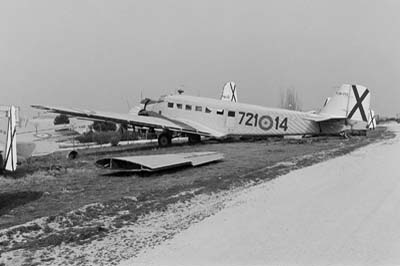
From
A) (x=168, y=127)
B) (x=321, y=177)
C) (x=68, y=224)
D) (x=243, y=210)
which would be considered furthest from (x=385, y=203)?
(x=168, y=127)

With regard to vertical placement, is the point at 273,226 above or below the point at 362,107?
below

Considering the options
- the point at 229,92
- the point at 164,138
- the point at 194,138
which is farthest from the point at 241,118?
the point at 229,92

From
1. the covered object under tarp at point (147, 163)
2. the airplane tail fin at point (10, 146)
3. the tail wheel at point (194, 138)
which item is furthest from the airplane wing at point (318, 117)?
the airplane tail fin at point (10, 146)

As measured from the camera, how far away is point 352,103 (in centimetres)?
2741

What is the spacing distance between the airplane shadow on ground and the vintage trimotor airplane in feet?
48.9

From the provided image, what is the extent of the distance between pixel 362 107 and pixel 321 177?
1890 centimetres

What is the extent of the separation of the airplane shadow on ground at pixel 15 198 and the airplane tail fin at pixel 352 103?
73.7ft

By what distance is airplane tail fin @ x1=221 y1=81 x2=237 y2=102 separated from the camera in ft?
130

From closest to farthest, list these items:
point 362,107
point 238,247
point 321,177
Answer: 1. point 238,247
2. point 321,177
3. point 362,107

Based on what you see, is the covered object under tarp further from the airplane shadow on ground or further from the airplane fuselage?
the airplane fuselage

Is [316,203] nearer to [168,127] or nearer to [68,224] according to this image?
[68,224]

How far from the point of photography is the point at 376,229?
5.43 m

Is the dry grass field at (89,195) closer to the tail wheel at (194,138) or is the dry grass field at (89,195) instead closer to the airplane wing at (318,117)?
the airplane wing at (318,117)

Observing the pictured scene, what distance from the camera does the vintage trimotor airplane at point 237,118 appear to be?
25031mm
